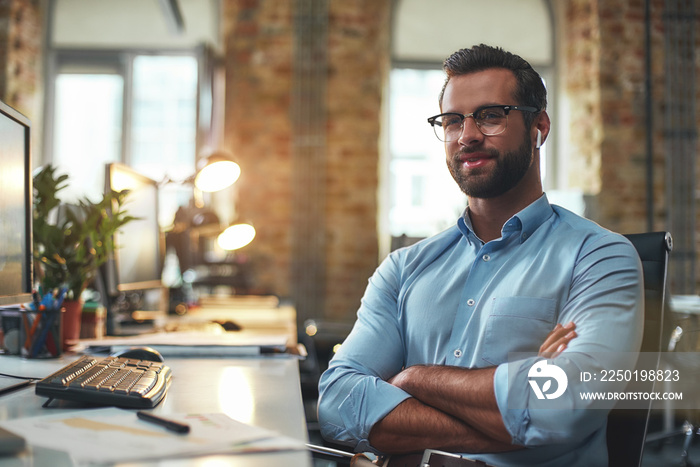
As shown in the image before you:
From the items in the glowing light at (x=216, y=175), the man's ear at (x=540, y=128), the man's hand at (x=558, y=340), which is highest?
the man's ear at (x=540, y=128)

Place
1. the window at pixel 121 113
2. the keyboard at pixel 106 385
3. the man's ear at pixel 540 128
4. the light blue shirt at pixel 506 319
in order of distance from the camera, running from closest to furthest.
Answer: the keyboard at pixel 106 385 < the light blue shirt at pixel 506 319 < the man's ear at pixel 540 128 < the window at pixel 121 113

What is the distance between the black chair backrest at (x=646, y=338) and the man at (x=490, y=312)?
2.0 inches

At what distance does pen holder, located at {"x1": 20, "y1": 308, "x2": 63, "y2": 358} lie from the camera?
151 centimetres

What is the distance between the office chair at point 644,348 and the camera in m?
1.23

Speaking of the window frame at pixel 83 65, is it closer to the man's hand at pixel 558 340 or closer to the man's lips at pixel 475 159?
the man's lips at pixel 475 159

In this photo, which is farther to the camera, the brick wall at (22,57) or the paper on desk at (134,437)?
the brick wall at (22,57)

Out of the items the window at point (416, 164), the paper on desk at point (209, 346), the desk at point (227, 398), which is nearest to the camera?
the desk at point (227, 398)

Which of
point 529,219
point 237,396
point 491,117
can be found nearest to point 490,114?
point 491,117

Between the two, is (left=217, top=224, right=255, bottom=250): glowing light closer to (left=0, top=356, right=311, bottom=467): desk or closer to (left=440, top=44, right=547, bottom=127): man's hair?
(left=0, top=356, right=311, bottom=467): desk

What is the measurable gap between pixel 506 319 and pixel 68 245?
1225 mm

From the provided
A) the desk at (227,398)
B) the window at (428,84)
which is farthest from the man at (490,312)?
the window at (428,84)

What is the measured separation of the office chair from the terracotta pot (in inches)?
33.5

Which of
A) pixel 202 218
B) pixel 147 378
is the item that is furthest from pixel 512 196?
pixel 202 218

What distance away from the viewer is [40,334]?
4.99ft
